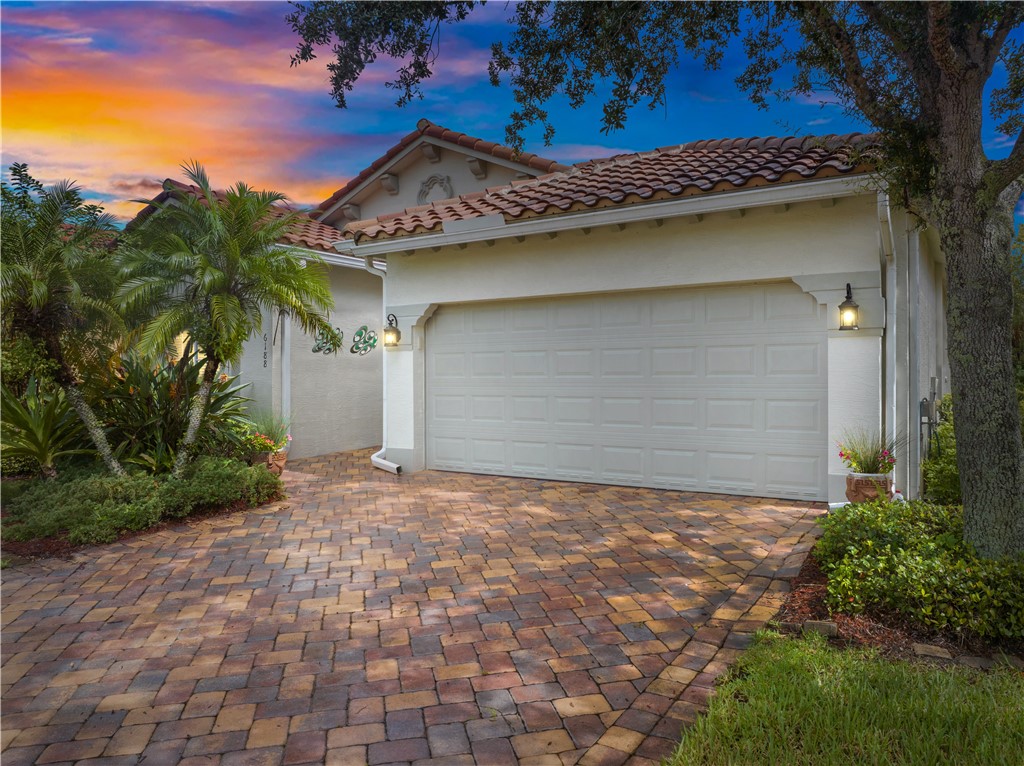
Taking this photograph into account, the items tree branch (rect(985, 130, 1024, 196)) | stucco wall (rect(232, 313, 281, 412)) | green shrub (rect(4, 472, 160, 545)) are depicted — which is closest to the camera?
tree branch (rect(985, 130, 1024, 196))

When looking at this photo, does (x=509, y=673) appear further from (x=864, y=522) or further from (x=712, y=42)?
(x=712, y=42)

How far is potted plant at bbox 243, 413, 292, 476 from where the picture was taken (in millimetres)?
9021

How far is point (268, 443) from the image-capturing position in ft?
30.6

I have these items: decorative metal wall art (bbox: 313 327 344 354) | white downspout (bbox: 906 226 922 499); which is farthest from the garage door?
decorative metal wall art (bbox: 313 327 344 354)

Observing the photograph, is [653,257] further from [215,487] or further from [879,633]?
[215,487]

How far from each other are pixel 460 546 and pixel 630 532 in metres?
1.67

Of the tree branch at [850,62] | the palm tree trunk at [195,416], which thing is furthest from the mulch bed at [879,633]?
the palm tree trunk at [195,416]

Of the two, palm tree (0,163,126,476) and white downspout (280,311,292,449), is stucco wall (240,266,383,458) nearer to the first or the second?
white downspout (280,311,292,449)

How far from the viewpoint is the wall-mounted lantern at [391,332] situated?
9.96 m

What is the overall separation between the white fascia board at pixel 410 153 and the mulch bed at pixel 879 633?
974 cm

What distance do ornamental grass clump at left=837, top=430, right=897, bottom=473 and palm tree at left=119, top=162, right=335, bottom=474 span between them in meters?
6.33

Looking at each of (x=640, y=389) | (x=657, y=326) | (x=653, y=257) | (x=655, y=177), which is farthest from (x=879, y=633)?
(x=655, y=177)

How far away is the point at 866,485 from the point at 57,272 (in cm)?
832

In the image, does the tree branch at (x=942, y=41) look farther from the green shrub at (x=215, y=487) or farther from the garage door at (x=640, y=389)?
the green shrub at (x=215, y=487)
